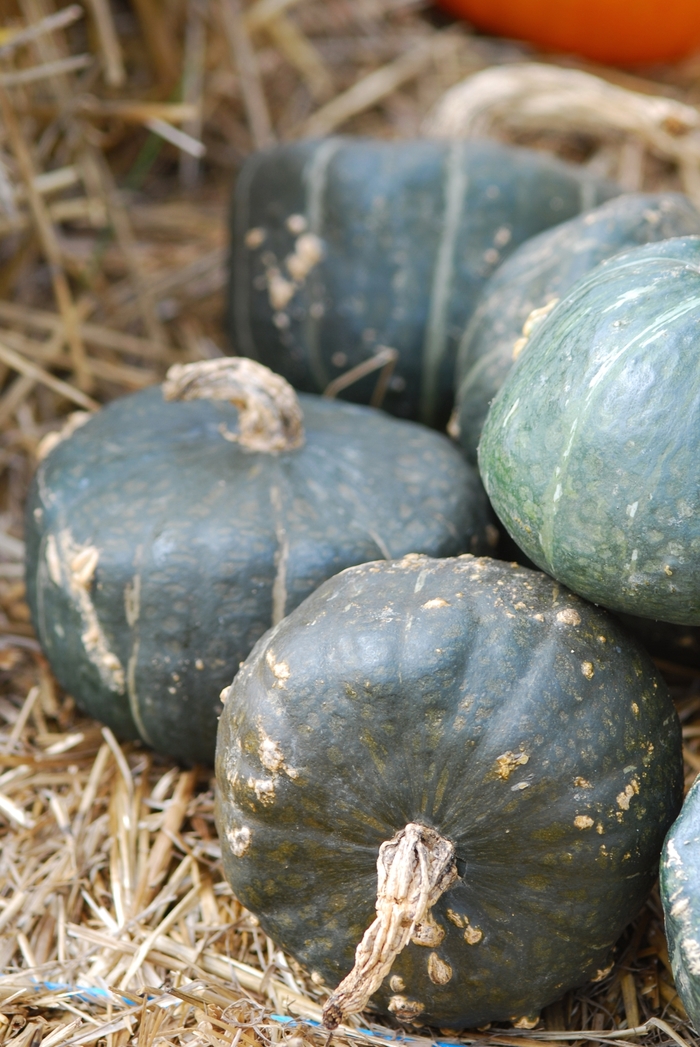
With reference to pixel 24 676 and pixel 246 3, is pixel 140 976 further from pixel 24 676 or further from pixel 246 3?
pixel 246 3

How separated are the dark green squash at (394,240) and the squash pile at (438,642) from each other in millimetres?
521

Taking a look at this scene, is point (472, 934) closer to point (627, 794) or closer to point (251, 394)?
point (627, 794)

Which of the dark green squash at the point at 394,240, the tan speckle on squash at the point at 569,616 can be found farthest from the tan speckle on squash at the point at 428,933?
the dark green squash at the point at 394,240

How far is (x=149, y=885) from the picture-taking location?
1.98 metres

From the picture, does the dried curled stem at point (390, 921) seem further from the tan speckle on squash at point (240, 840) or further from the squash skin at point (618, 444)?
the squash skin at point (618, 444)

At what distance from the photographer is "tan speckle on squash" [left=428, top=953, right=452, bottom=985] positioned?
60.1 inches

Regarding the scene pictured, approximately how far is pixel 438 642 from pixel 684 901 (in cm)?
48

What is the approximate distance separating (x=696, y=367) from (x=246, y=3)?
2.77m

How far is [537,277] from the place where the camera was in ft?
7.20

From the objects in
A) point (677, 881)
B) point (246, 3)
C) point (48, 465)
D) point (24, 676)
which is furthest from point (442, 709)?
point (246, 3)

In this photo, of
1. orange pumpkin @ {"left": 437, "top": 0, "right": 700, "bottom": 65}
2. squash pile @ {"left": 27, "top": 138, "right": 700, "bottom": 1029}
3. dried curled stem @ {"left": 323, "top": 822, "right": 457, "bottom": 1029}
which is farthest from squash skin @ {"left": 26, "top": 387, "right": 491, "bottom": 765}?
orange pumpkin @ {"left": 437, "top": 0, "right": 700, "bottom": 65}

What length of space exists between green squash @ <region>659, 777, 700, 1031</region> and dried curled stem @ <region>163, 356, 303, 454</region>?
1083 millimetres

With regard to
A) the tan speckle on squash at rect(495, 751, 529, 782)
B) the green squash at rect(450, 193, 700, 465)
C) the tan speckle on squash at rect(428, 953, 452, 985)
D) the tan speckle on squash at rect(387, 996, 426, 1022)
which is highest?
the green squash at rect(450, 193, 700, 465)

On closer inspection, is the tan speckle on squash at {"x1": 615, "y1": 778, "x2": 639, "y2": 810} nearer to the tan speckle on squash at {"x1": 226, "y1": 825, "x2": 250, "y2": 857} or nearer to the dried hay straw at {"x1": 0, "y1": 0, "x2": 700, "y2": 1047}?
the dried hay straw at {"x1": 0, "y1": 0, "x2": 700, "y2": 1047}
